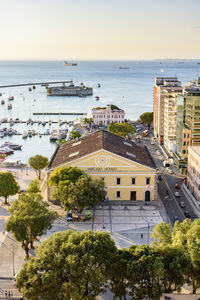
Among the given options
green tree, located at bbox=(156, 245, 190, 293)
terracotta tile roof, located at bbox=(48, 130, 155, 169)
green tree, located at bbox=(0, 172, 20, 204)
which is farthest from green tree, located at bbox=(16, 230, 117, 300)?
terracotta tile roof, located at bbox=(48, 130, 155, 169)

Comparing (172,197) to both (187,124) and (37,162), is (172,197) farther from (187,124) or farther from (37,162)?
(37,162)

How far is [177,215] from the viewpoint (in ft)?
176

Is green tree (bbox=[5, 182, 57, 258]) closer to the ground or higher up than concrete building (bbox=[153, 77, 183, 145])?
closer to the ground

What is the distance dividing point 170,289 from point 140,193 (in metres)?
29.0

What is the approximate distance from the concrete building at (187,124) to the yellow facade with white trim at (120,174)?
18.8 metres

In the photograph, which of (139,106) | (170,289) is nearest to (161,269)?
(170,289)

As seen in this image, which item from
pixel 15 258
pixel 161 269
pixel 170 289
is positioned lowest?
pixel 15 258

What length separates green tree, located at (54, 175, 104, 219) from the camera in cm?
4788

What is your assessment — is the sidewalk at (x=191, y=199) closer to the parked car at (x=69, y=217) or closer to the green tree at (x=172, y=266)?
the parked car at (x=69, y=217)

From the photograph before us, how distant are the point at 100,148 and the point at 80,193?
1155cm

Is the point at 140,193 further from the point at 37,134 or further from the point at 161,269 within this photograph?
the point at 37,134

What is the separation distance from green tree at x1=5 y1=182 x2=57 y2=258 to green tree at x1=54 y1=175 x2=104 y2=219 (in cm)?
685

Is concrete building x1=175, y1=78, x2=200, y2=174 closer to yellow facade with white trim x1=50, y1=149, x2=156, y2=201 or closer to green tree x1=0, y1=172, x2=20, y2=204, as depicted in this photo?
yellow facade with white trim x1=50, y1=149, x2=156, y2=201

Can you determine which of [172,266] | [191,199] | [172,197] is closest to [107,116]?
[172,197]
